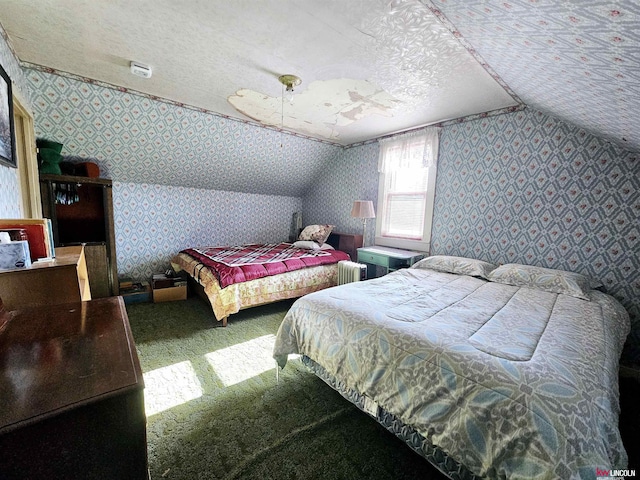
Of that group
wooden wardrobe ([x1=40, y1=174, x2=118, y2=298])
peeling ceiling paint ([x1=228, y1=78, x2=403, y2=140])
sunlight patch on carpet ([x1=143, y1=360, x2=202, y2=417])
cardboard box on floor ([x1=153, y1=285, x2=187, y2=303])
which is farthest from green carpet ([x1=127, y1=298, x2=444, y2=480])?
peeling ceiling paint ([x1=228, y1=78, x2=403, y2=140])

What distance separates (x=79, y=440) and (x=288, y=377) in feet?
5.25

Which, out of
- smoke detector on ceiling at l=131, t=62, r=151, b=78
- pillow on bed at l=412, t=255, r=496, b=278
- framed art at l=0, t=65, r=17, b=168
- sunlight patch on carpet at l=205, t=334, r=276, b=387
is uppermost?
smoke detector on ceiling at l=131, t=62, r=151, b=78

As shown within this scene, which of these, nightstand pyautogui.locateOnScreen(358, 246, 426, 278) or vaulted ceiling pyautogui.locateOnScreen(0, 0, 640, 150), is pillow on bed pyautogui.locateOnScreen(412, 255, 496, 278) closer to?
nightstand pyautogui.locateOnScreen(358, 246, 426, 278)

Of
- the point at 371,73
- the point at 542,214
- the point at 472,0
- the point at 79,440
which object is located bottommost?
the point at 79,440

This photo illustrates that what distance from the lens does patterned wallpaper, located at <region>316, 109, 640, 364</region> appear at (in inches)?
87.9

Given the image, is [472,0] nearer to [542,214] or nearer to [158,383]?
[542,214]

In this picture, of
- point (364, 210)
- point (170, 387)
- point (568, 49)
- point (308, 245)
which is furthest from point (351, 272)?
point (568, 49)

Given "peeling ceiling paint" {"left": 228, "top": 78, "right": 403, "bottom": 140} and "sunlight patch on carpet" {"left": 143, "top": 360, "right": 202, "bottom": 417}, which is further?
"peeling ceiling paint" {"left": 228, "top": 78, "right": 403, "bottom": 140}

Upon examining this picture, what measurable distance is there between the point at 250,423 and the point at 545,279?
252 cm

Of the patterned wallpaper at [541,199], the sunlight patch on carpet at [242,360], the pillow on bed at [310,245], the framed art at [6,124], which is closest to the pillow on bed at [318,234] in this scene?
the pillow on bed at [310,245]

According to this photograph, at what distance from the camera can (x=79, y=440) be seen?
631 millimetres

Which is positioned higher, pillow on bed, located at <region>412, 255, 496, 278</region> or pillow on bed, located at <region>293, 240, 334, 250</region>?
pillow on bed, located at <region>412, 255, 496, 278</region>

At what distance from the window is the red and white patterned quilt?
0.82m

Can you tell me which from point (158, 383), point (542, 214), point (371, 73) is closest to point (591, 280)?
point (542, 214)
